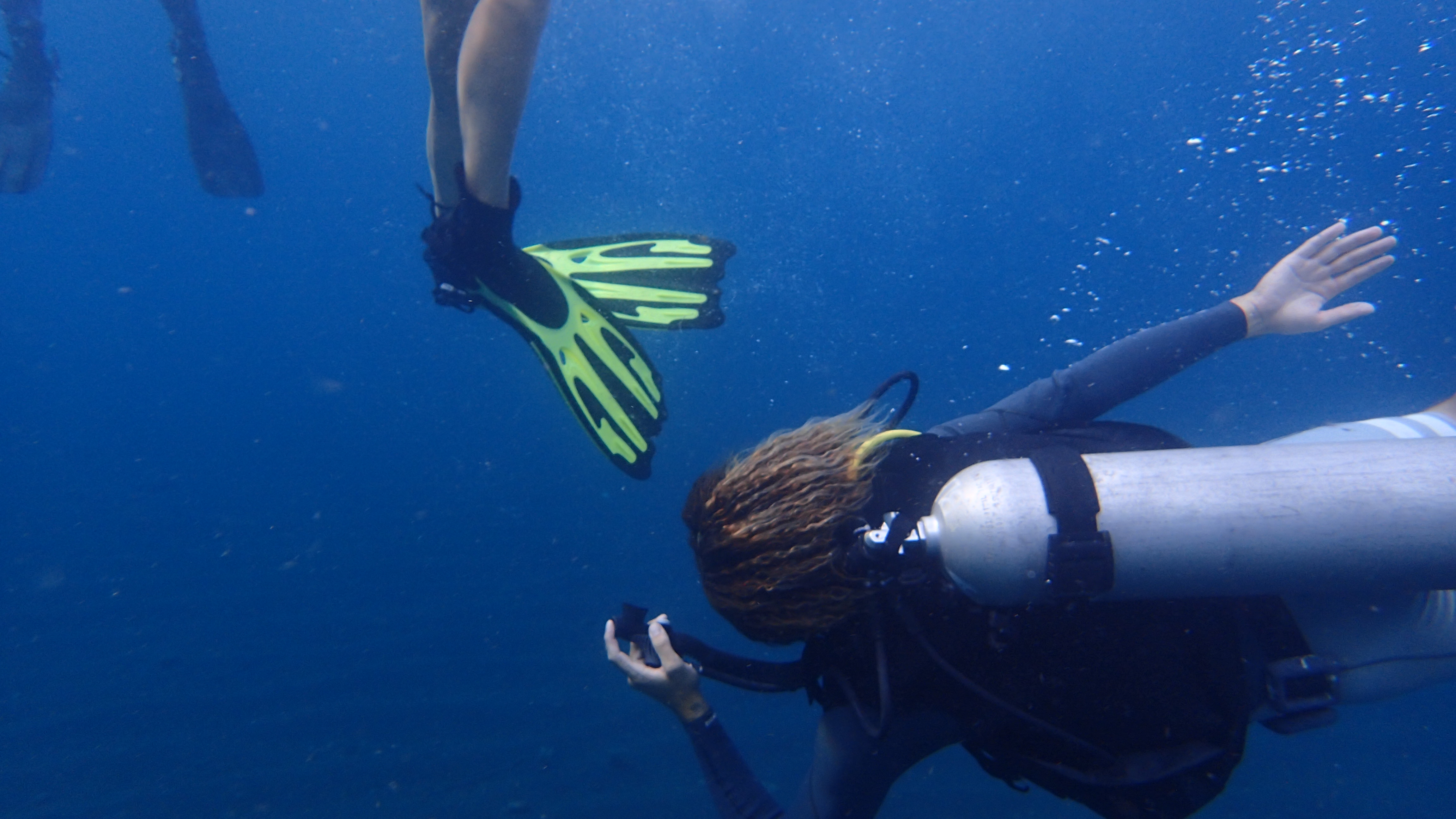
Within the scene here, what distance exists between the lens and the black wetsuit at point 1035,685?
53.6 inches

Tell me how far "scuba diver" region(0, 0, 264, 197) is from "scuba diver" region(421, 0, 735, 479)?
579 centimetres

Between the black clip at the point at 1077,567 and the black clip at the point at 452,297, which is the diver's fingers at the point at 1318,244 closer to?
the black clip at the point at 1077,567

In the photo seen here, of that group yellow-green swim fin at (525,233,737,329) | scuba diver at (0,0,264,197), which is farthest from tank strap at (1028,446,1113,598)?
scuba diver at (0,0,264,197)

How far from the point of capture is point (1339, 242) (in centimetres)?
232

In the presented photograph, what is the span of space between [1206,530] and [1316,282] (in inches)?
66.5

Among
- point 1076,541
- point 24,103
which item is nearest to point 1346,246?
point 1076,541

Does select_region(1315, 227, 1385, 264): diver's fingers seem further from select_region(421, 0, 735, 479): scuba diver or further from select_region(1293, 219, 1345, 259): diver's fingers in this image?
select_region(421, 0, 735, 479): scuba diver

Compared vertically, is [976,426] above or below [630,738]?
above

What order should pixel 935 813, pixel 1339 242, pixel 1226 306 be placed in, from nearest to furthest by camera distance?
pixel 1226 306
pixel 1339 242
pixel 935 813

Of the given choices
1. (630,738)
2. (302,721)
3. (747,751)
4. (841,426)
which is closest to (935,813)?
(747,751)

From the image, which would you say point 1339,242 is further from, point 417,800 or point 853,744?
point 417,800

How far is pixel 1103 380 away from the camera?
77.2 inches

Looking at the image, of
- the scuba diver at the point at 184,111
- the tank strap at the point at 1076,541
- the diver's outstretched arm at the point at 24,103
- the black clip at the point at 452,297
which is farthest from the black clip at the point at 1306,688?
the diver's outstretched arm at the point at 24,103

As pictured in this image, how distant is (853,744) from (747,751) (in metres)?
5.45
